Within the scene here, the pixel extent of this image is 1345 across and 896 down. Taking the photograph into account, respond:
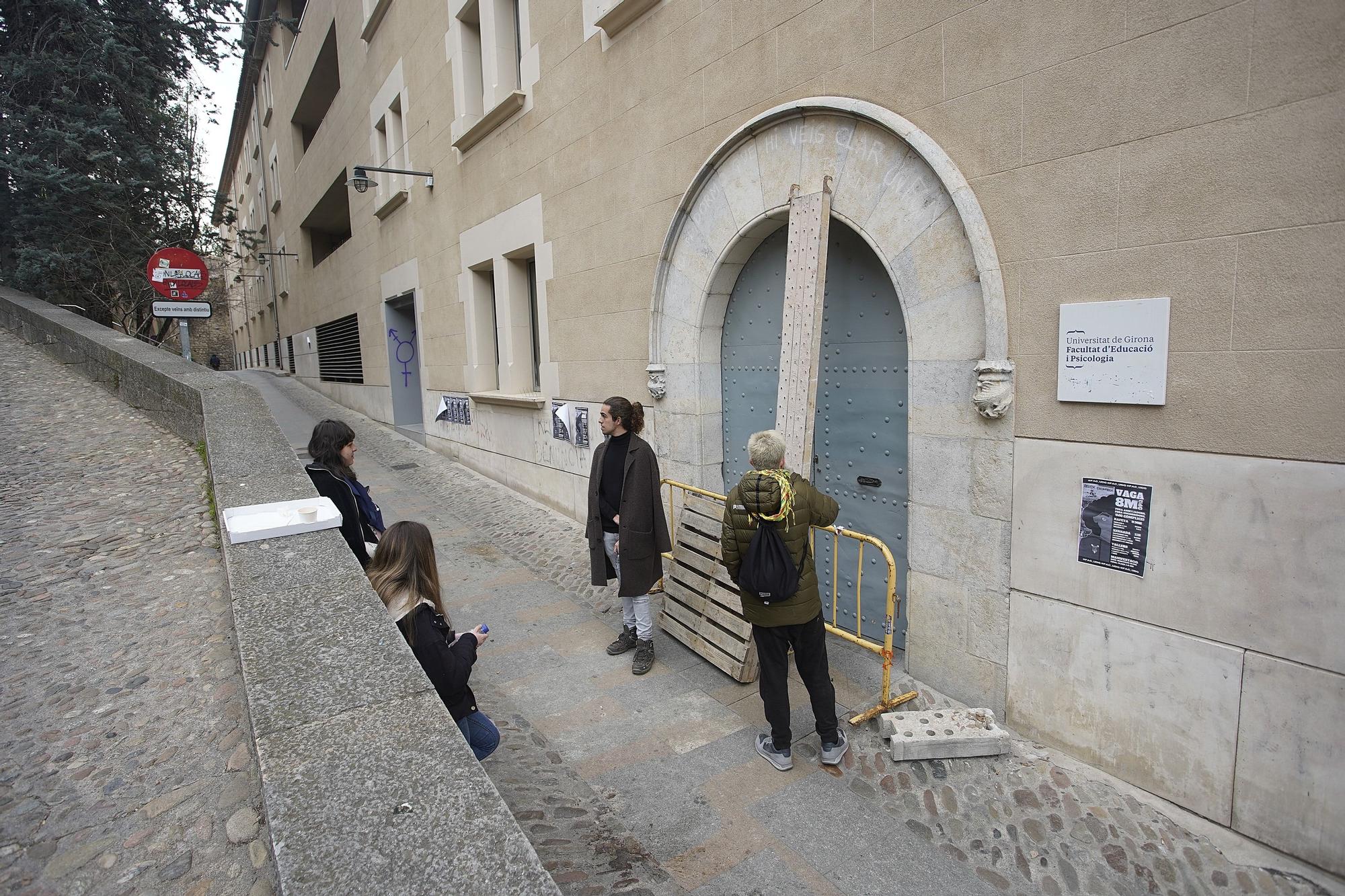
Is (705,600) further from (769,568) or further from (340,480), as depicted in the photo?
(340,480)

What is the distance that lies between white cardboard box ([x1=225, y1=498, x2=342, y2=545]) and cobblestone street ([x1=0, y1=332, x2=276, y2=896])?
506 mm

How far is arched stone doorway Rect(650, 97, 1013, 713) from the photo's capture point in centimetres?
369

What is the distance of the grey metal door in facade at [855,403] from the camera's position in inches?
180

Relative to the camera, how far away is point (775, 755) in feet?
12.0

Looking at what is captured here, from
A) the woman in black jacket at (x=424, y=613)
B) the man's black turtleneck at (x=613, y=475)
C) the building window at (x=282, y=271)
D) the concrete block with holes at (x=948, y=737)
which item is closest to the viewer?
the woman in black jacket at (x=424, y=613)

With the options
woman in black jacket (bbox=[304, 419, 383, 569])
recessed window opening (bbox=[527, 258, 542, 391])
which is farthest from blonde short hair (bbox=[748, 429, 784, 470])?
recessed window opening (bbox=[527, 258, 542, 391])

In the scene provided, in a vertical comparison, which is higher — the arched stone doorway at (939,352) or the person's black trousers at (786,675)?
the arched stone doorway at (939,352)

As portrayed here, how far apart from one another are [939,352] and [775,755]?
7.90 feet

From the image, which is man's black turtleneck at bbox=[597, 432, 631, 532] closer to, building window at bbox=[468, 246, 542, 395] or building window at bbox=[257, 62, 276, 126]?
building window at bbox=[468, 246, 542, 395]

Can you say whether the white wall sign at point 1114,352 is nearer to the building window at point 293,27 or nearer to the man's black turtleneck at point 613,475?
the man's black turtleneck at point 613,475

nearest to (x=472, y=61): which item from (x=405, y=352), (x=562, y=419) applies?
(x=562, y=419)

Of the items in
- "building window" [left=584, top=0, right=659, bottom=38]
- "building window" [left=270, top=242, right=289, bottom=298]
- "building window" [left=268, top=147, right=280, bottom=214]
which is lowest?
"building window" [left=584, top=0, right=659, bottom=38]

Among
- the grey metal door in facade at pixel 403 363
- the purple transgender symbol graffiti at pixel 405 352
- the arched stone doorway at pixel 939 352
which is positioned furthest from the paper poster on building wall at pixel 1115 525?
the purple transgender symbol graffiti at pixel 405 352

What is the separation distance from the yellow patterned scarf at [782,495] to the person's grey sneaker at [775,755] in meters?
1.26
